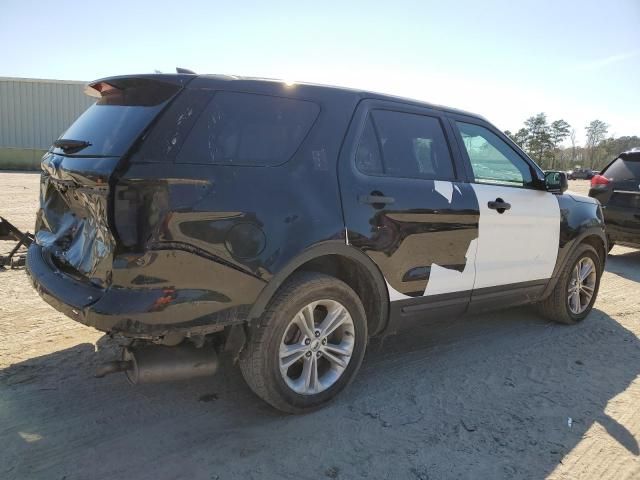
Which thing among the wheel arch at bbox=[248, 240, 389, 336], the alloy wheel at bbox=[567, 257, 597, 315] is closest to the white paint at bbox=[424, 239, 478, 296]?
→ the wheel arch at bbox=[248, 240, 389, 336]

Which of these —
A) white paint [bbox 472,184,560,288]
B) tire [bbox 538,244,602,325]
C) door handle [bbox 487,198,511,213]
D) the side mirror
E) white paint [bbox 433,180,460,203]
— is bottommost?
tire [bbox 538,244,602,325]

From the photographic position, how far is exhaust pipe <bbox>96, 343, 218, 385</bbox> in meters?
2.66

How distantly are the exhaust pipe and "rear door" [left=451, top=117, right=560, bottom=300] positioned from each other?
2169mm

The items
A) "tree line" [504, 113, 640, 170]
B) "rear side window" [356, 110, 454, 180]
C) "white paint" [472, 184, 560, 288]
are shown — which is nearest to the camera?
"rear side window" [356, 110, 454, 180]

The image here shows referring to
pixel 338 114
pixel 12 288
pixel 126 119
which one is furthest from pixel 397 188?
pixel 12 288

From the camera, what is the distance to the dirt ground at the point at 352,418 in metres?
2.62

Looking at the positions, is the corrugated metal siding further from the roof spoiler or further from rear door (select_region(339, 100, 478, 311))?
rear door (select_region(339, 100, 478, 311))

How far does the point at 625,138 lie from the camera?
59.9 metres

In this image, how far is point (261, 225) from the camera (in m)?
2.67

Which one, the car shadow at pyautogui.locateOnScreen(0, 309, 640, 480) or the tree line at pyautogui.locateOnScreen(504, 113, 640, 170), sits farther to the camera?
the tree line at pyautogui.locateOnScreen(504, 113, 640, 170)

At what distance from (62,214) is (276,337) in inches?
59.5

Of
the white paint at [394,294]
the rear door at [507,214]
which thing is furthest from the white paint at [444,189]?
the white paint at [394,294]

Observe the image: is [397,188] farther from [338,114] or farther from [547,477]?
[547,477]

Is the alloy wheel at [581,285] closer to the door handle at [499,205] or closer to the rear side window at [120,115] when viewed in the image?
the door handle at [499,205]
